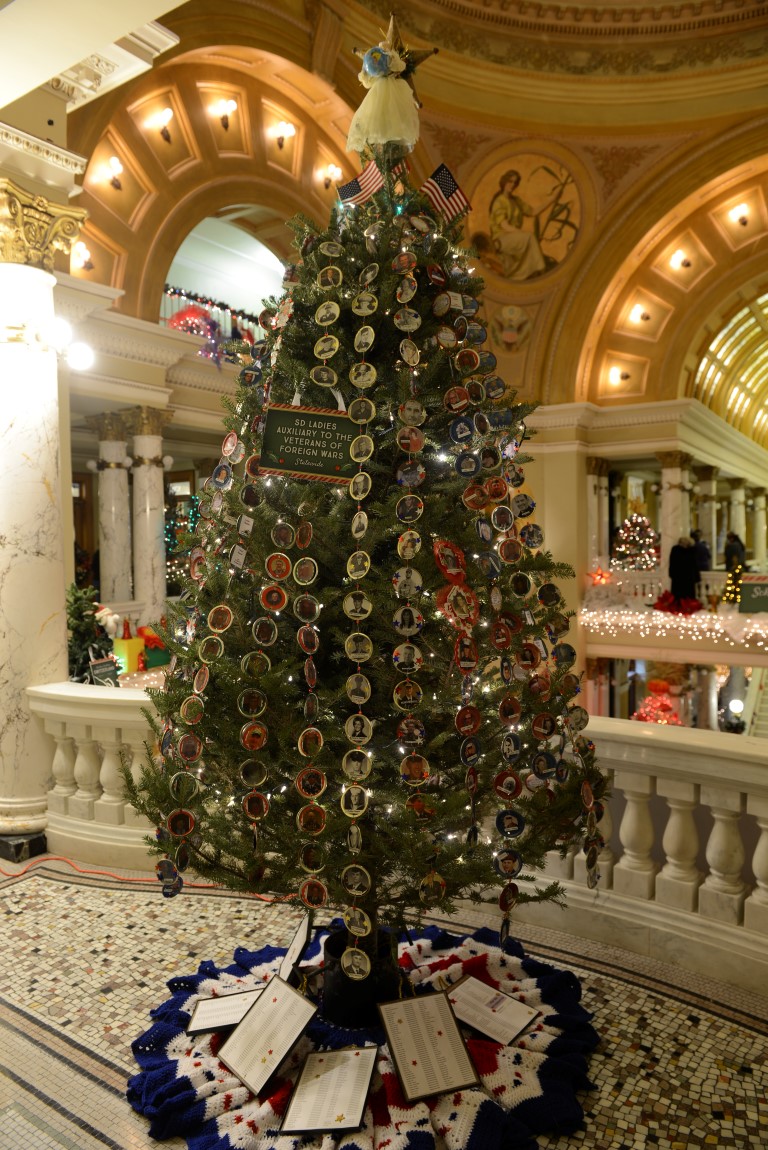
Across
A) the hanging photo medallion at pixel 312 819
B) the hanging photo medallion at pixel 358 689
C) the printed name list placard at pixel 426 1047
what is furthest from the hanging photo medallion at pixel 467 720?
the printed name list placard at pixel 426 1047

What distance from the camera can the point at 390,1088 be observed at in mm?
2475

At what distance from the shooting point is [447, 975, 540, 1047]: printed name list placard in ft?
9.03

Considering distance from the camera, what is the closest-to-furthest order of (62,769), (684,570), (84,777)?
(84,777) → (62,769) → (684,570)

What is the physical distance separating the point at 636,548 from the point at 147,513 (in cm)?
1121

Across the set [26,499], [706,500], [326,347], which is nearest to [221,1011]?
[326,347]

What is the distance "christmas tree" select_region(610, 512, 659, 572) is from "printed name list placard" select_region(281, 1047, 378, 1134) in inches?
636

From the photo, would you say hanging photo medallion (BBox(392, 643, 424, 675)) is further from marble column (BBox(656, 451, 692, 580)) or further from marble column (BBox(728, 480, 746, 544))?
marble column (BBox(728, 480, 746, 544))

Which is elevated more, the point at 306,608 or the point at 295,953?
the point at 306,608

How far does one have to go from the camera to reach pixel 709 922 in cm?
325

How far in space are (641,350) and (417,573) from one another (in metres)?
16.7

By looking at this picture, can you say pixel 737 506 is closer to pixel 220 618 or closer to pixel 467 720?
pixel 467 720

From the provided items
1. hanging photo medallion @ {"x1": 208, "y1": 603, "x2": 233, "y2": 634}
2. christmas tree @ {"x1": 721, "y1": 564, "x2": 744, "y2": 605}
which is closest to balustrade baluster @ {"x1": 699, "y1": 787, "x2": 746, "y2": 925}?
hanging photo medallion @ {"x1": 208, "y1": 603, "x2": 233, "y2": 634}

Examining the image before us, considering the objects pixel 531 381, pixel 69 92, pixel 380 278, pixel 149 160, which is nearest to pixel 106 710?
pixel 380 278

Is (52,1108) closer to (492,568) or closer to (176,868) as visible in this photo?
(176,868)
